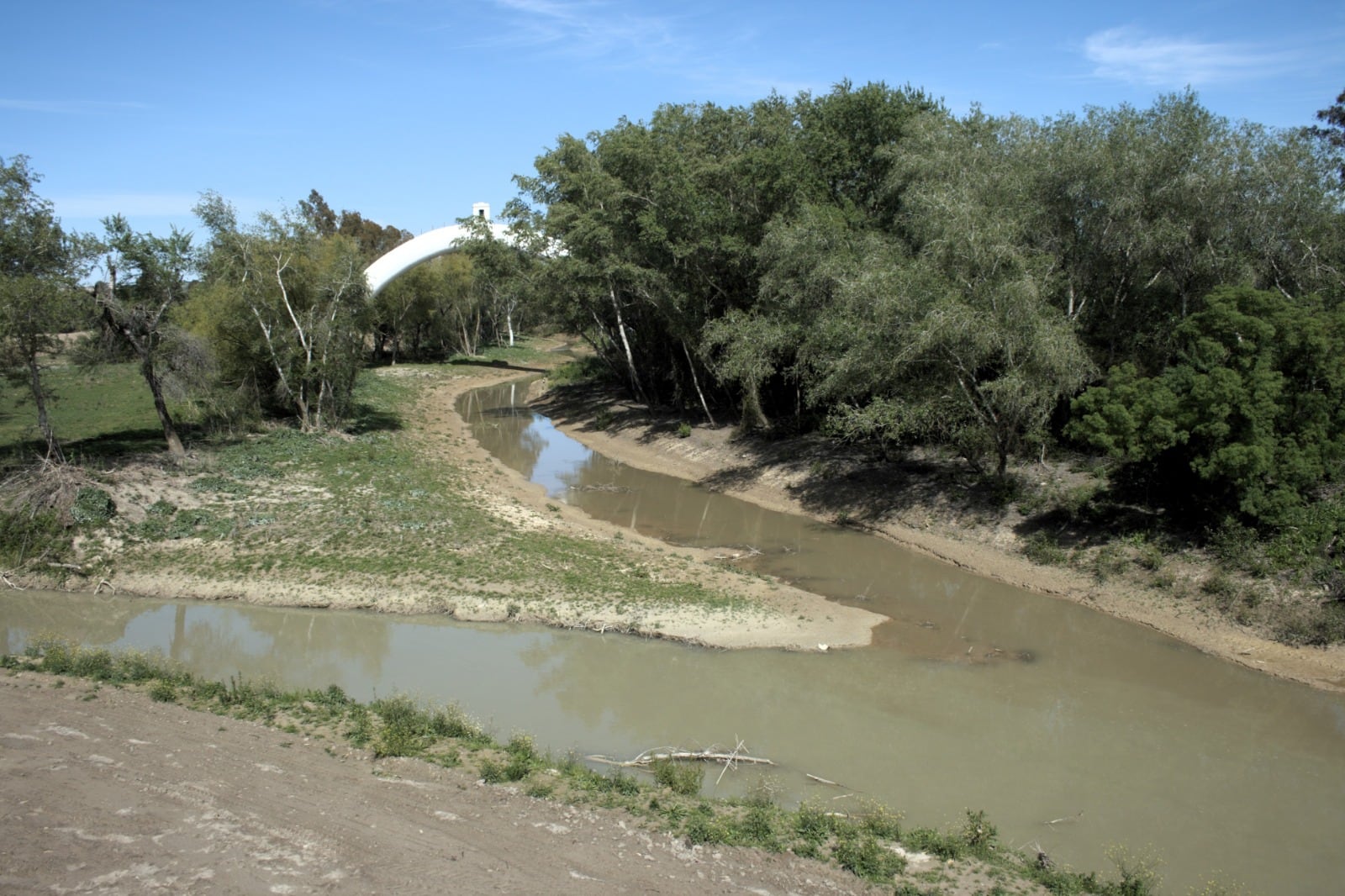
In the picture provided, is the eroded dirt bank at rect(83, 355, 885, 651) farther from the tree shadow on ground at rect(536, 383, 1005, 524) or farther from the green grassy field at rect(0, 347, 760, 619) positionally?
the tree shadow on ground at rect(536, 383, 1005, 524)

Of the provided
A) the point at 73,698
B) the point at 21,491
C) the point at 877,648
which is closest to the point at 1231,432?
the point at 877,648

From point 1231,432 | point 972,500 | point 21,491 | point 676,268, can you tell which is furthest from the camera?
point 676,268

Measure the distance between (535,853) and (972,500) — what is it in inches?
721

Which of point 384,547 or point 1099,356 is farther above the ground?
point 1099,356

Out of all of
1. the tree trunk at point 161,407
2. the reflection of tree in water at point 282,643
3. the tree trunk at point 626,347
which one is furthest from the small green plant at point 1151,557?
the tree trunk at point 161,407

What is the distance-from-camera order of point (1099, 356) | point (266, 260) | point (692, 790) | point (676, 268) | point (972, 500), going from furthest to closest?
point (676, 268) < point (266, 260) < point (1099, 356) < point (972, 500) < point (692, 790)

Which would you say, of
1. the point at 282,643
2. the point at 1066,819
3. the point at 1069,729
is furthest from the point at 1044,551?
the point at 282,643

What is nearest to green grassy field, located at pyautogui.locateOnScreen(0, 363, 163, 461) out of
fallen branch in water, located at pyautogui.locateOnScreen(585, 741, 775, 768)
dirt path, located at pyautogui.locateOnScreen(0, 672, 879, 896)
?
dirt path, located at pyautogui.locateOnScreen(0, 672, 879, 896)

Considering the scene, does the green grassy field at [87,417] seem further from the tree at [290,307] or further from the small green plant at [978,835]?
the small green plant at [978,835]

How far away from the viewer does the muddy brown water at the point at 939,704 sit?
11.6m

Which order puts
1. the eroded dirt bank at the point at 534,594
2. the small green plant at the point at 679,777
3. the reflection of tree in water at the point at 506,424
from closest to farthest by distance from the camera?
the small green plant at the point at 679,777, the eroded dirt bank at the point at 534,594, the reflection of tree in water at the point at 506,424

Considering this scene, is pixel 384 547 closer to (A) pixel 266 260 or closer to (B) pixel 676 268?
(A) pixel 266 260

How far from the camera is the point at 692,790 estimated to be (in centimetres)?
1128

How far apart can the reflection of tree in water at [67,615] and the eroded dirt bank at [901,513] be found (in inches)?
704
